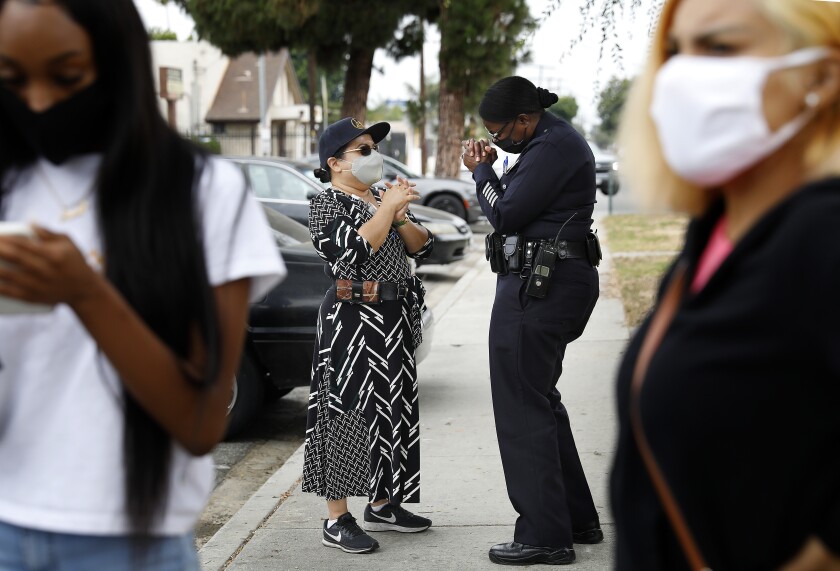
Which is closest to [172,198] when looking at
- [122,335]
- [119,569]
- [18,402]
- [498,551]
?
→ [122,335]

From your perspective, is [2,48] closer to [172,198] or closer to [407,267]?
[172,198]

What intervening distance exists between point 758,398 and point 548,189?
3.09 m

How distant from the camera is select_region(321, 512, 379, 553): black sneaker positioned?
5086 millimetres

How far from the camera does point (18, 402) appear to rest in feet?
6.18

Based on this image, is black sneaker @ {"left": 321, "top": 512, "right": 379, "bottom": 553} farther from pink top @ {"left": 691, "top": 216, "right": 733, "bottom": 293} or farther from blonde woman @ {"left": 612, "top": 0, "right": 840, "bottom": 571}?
pink top @ {"left": 691, "top": 216, "right": 733, "bottom": 293}

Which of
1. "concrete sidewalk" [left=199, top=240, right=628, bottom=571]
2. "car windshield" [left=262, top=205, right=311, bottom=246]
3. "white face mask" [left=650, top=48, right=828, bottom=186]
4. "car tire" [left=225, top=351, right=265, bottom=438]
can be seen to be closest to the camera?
"white face mask" [left=650, top=48, right=828, bottom=186]

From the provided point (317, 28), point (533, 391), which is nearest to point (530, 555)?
point (533, 391)

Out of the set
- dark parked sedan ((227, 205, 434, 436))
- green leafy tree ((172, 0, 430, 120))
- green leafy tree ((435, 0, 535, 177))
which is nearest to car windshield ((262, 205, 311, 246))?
dark parked sedan ((227, 205, 434, 436))

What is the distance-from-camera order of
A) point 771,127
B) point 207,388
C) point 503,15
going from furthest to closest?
point 503,15 → point 207,388 → point 771,127

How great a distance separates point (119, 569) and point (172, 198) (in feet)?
1.98

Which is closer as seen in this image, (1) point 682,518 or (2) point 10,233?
(2) point 10,233

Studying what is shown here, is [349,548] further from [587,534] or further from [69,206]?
[69,206]

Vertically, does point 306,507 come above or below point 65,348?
below

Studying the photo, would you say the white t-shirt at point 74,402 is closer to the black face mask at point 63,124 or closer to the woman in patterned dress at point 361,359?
the black face mask at point 63,124
